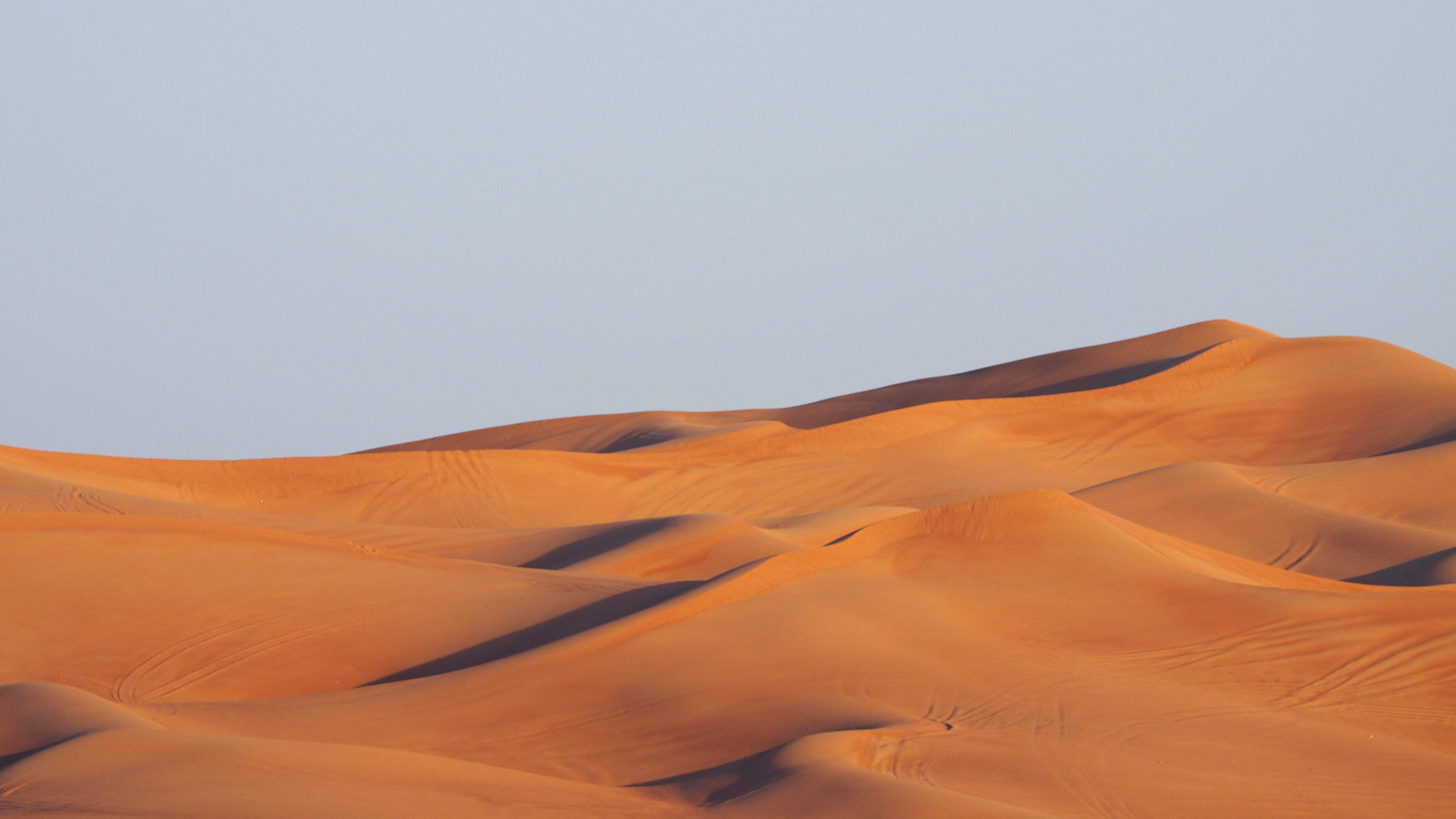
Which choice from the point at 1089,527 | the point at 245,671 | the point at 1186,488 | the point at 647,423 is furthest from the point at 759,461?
the point at 245,671

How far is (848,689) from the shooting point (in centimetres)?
851

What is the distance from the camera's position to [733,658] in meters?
8.93

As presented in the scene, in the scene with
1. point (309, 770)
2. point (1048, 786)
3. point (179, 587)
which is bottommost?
point (1048, 786)

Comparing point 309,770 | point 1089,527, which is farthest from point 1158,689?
point 309,770

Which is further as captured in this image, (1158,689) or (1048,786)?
(1158,689)

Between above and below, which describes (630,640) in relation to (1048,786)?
above

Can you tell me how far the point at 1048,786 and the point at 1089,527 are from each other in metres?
4.80

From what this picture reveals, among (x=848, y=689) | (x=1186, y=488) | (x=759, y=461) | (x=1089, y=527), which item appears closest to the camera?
(x=848, y=689)

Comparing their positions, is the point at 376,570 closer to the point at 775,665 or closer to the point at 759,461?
the point at 775,665

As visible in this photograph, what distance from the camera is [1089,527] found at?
1154 centimetres

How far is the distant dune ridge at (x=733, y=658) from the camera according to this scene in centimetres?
657

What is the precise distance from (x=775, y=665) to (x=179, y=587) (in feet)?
17.1

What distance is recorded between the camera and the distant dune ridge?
21.6ft

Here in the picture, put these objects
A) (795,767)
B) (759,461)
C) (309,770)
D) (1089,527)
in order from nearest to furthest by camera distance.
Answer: (309,770)
(795,767)
(1089,527)
(759,461)
